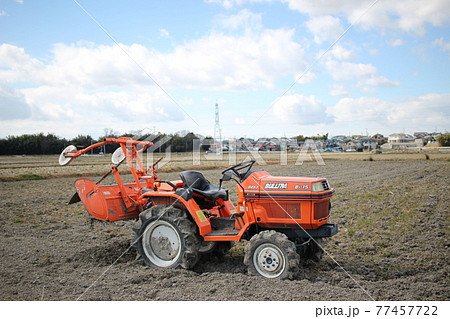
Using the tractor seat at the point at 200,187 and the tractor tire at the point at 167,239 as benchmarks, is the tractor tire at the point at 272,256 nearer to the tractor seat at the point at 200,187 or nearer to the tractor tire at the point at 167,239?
the tractor tire at the point at 167,239

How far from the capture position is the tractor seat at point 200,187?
257 inches

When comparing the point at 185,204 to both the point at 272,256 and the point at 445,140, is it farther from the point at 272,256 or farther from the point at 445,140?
the point at 445,140

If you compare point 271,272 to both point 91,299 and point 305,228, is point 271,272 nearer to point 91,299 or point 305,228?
point 305,228

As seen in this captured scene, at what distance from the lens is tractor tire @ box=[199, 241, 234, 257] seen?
6344 mm

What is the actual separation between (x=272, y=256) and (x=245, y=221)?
77cm

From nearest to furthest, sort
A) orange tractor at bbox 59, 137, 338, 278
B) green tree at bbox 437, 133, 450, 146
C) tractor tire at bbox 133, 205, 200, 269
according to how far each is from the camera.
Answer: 1. orange tractor at bbox 59, 137, 338, 278
2. tractor tire at bbox 133, 205, 200, 269
3. green tree at bbox 437, 133, 450, 146

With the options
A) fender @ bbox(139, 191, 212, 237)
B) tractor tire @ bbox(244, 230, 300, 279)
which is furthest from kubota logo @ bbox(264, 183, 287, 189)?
fender @ bbox(139, 191, 212, 237)

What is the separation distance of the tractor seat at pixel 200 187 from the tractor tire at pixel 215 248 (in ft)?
2.55

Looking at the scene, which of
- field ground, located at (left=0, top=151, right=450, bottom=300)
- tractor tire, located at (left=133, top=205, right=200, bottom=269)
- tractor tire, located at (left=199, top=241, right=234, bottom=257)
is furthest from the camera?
tractor tire, located at (left=199, top=241, right=234, bottom=257)

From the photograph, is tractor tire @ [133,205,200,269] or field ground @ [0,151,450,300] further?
tractor tire @ [133,205,200,269]

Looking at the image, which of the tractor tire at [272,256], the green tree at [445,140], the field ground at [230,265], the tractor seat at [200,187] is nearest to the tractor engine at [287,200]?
the tractor tire at [272,256]

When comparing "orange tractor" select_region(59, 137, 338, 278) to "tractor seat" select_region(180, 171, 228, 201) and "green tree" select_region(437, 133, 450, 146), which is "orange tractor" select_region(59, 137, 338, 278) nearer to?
"tractor seat" select_region(180, 171, 228, 201)

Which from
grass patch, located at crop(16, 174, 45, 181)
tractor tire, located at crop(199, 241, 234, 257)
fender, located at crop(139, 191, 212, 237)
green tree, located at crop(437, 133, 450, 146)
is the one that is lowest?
tractor tire, located at crop(199, 241, 234, 257)

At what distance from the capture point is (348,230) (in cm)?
853
